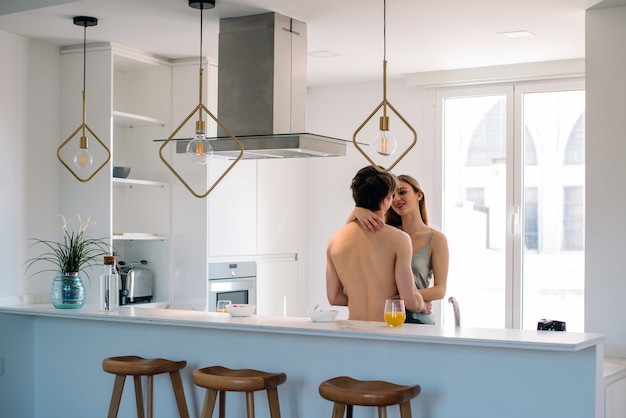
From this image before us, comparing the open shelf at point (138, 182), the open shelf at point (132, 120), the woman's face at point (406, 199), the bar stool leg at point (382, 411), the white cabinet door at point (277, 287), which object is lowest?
the bar stool leg at point (382, 411)

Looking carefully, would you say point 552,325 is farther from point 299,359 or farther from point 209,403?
point 209,403

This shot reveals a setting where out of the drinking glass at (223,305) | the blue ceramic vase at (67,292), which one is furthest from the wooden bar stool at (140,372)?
A: the blue ceramic vase at (67,292)

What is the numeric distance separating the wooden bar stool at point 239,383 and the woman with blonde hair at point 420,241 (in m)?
0.87

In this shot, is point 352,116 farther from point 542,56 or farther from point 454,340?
point 454,340

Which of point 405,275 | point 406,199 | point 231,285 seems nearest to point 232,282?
point 231,285

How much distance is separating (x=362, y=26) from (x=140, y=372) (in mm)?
2283

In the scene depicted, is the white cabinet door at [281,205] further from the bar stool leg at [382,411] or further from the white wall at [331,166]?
the bar stool leg at [382,411]

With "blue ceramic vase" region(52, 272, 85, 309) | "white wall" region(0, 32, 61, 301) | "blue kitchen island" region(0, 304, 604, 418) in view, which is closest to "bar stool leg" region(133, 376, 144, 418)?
"blue kitchen island" region(0, 304, 604, 418)

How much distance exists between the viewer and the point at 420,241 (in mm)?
4605

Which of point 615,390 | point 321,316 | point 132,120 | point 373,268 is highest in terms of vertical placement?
point 132,120

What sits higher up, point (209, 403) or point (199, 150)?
point (199, 150)

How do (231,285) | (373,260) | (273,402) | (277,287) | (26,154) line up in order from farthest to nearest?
(277,287)
(231,285)
(26,154)
(373,260)
(273,402)

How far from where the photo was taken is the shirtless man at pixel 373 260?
4012mm

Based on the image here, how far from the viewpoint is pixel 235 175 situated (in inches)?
242
